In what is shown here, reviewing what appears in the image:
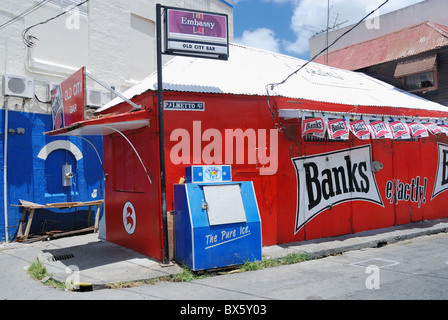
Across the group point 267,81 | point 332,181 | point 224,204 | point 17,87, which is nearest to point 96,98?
point 17,87

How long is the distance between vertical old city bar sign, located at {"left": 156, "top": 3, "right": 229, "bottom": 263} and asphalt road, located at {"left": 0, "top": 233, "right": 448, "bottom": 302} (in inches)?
59.8

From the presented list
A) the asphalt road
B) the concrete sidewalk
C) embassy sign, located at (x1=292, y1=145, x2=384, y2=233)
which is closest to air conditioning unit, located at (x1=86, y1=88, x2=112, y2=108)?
the concrete sidewalk

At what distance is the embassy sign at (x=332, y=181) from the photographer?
9523 millimetres

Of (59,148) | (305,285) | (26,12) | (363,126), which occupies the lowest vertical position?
(305,285)

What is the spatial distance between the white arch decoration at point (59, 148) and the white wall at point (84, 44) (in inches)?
42.2

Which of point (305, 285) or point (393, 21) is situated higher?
point (393, 21)

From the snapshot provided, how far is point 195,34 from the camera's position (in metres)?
8.19

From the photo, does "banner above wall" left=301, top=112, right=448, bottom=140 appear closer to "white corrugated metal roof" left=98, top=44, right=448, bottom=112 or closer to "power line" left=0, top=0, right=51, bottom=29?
"white corrugated metal roof" left=98, top=44, right=448, bottom=112

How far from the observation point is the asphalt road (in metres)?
5.66

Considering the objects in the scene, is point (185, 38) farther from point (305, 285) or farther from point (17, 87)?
point (17, 87)

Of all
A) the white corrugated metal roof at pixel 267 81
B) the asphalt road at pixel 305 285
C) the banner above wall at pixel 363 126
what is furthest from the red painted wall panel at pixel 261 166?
the asphalt road at pixel 305 285

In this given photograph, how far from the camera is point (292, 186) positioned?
937 centimetres

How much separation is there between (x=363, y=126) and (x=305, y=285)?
5010 millimetres
